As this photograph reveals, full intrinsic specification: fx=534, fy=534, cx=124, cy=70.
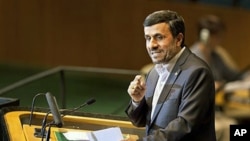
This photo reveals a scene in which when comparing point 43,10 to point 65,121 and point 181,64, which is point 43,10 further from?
point 181,64

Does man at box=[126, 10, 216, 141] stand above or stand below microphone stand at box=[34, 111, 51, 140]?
above

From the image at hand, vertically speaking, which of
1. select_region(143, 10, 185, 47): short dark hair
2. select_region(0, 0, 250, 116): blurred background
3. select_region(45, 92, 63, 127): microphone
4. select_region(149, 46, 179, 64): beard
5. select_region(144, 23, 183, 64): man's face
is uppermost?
select_region(143, 10, 185, 47): short dark hair

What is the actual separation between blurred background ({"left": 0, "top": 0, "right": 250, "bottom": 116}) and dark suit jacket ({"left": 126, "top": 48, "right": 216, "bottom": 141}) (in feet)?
15.1

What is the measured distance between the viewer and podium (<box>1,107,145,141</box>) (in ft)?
9.57

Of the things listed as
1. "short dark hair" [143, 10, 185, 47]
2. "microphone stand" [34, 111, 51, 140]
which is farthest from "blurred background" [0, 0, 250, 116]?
"short dark hair" [143, 10, 185, 47]

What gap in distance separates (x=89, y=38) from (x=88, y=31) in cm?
11

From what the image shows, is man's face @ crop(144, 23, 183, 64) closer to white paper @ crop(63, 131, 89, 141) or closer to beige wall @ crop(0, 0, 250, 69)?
white paper @ crop(63, 131, 89, 141)

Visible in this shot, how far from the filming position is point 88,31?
8.36 m

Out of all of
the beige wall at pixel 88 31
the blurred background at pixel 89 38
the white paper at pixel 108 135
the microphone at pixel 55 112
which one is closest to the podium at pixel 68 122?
the microphone at pixel 55 112

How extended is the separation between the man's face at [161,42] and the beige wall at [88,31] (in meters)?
5.45

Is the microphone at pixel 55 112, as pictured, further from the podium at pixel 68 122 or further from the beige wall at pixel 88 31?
the beige wall at pixel 88 31

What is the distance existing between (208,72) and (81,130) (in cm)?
104

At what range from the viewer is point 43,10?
27.9ft

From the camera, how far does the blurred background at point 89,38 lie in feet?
24.9
